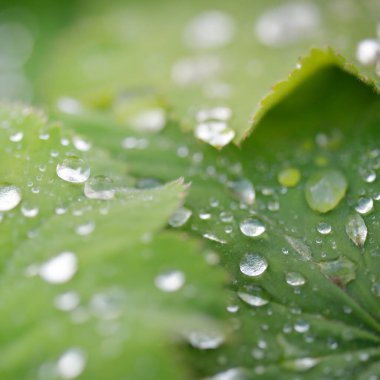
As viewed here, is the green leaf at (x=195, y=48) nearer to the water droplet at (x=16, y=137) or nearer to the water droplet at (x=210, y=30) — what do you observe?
the water droplet at (x=210, y=30)

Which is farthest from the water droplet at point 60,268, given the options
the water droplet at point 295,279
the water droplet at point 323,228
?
the water droplet at point 323,228

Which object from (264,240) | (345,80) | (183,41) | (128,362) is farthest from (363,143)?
(183,41)

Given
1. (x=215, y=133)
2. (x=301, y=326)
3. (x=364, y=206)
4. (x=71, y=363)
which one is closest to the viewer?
(x=71, y=363)

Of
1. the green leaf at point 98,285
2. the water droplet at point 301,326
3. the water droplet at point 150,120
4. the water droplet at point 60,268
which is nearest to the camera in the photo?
the green leaf at point 98,285

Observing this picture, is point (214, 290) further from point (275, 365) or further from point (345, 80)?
point (345, 80)

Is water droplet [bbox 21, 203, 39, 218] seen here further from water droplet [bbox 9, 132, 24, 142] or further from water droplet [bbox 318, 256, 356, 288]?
water droplet [bbox 318, 256, 356, 288]

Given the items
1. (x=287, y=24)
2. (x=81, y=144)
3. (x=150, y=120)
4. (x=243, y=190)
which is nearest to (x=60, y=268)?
(x=81, y=144)

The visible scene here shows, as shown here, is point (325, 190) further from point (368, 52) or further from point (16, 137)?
point (16, 137)
